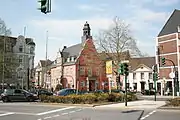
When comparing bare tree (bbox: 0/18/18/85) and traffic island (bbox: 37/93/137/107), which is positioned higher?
bare tree (bbox: 0/18/18/85)

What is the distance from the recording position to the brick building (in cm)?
6719

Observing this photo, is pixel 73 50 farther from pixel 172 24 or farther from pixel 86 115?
pixel 86 115

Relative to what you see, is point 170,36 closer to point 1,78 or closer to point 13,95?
point 1,78

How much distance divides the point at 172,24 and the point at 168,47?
5934 mm

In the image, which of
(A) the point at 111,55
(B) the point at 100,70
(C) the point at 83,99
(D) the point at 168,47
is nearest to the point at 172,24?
(D) the point at 168,47

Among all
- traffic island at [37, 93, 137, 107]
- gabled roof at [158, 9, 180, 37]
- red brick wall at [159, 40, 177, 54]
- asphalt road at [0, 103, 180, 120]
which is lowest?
asphalt road at [0, 103, 180, 120]

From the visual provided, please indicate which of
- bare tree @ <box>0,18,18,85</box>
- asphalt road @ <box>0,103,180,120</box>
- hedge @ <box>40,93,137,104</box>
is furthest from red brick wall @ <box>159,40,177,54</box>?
asphalt road @ <box>0,103,180,120</box>

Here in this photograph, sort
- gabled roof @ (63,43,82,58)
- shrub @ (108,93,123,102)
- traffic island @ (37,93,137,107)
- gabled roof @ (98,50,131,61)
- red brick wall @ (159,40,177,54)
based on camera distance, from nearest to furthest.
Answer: traffic island @ (37,93,137,107) < shrub @ (108,93,123,102) < gabled roof @ (98,50,131,61) < red brick wall @ (159,40,177,54) < gabled roof @ (63,43,82,58)

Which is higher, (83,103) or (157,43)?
(157,43)

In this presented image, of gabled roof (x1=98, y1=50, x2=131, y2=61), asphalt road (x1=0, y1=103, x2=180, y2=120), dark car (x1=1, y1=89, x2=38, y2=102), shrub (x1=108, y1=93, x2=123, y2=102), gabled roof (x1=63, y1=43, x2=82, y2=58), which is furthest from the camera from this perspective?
gabled roof (x1=63, y1=43, x2=82, y2=58)

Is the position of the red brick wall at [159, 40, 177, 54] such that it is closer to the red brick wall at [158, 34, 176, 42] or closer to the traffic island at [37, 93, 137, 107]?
the red brick wall at [158, 34, 176, 42]

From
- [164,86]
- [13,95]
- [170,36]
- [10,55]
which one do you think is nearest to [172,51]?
[170,36]

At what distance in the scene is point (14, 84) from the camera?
6769 cm

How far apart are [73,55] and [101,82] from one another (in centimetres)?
1163
